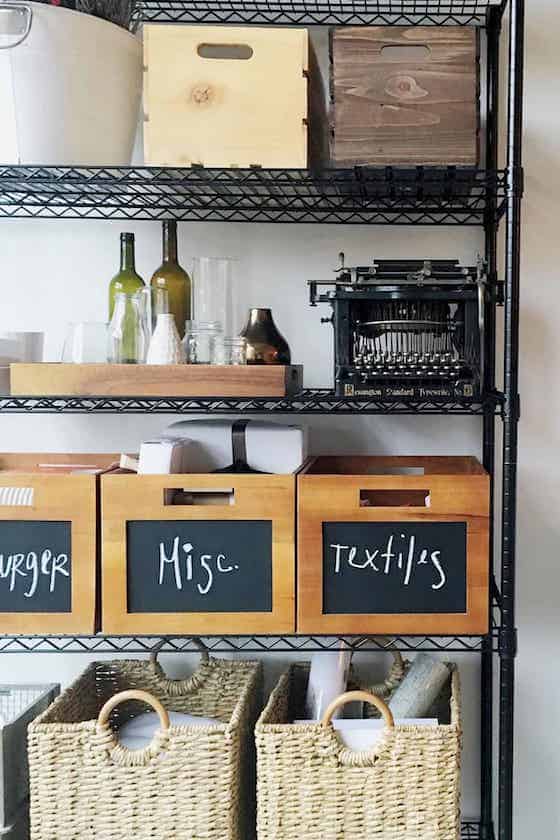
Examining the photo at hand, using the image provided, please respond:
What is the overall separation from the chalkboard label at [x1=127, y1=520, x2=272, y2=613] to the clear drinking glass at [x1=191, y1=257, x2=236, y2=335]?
446 mm

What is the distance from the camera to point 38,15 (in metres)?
1.45

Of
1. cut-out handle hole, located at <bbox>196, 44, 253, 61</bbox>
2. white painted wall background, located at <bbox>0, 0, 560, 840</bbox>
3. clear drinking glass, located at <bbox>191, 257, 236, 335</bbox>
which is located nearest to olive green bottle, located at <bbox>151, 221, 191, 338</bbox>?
clear drinking glass, located at <bbox>191, 257, 236, 335</bbox>

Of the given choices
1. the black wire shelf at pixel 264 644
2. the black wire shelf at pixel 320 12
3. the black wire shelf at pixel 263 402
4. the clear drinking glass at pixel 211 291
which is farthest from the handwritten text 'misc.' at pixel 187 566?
the black wire shelf at pixel 320 12

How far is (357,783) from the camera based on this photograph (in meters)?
1.47

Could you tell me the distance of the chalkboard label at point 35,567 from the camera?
1526mm

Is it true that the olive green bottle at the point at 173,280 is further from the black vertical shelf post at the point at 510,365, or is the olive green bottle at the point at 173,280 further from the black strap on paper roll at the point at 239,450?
the black vertical shelf post at the point at 510,365

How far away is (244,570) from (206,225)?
2.55ft

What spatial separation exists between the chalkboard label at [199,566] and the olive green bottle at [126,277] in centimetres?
50

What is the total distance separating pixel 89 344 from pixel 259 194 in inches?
17.7

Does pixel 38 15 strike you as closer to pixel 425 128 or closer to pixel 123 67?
pixel 123 67

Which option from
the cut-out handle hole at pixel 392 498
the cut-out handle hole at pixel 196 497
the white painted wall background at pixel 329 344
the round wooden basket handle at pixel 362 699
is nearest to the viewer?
the round wooden basket handle at pixel 362 699

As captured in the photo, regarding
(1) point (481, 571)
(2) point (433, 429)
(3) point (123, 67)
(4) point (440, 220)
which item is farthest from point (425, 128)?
(1) point (481, 571)

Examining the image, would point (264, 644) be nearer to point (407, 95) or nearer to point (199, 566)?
point (199, 566)

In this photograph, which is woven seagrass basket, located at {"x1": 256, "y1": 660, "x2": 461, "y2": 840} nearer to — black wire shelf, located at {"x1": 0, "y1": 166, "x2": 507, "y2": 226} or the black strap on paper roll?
the black strap on paper roll
